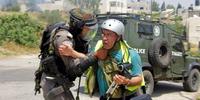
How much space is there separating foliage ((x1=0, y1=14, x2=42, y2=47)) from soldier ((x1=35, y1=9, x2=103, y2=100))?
23.0 meters

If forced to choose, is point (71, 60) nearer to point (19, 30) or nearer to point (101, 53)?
point (101, 53)

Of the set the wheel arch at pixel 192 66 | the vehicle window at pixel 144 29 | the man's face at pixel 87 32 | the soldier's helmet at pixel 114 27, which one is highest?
the soldier's helmet at pixel 114 27

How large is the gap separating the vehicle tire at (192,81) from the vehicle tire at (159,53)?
1.27 meters

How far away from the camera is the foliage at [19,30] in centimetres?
2794

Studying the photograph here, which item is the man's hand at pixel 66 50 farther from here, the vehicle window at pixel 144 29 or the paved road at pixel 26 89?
the vehicle window at pixel 144 29

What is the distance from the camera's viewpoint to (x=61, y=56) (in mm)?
4293

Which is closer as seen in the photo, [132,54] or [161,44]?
[132,54]

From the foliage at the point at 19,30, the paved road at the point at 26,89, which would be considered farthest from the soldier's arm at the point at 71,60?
the foliage at the point at 19,30

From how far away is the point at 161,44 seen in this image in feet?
34.6

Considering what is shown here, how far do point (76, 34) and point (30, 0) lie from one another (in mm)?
113787

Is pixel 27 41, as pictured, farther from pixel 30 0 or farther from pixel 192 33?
pixel 30 0

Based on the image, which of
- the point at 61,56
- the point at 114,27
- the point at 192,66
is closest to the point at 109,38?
the point at 114,27

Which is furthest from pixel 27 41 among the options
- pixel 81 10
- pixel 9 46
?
pixel 81 10

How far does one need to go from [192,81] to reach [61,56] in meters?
8.17
